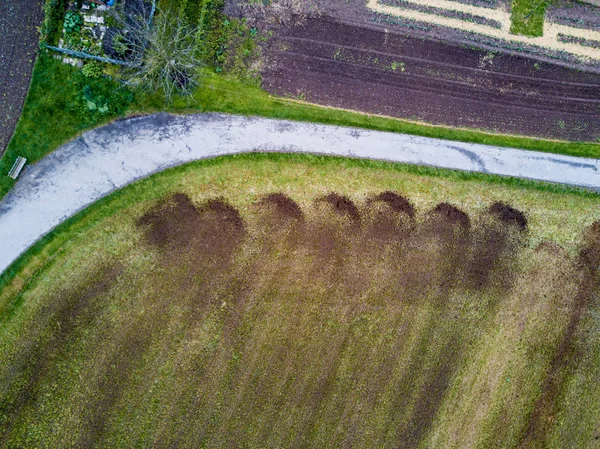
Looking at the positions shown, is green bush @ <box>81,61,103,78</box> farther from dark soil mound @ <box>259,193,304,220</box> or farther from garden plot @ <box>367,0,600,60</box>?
garden plot @ <box>367,0,600,60</box>

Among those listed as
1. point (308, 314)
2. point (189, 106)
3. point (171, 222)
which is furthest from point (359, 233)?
point (189, 106)

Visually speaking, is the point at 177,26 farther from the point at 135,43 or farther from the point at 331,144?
the point at 331,144

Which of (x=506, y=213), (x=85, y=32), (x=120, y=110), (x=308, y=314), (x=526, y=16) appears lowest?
(x=308, y=314)

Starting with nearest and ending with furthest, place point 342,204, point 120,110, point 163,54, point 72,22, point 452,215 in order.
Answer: point 163,54
point 72,22
point 120,110
point 342,204
point 452,215

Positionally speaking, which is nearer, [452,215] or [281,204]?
[281,204]

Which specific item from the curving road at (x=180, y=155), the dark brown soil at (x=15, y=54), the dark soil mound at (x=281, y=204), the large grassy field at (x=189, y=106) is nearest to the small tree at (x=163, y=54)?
the large grassy field at (x=189, y=106)

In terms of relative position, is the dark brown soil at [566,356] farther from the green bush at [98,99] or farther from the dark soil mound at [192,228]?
the green bush at [98,99]

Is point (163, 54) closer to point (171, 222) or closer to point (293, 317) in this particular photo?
point (171, 222)
